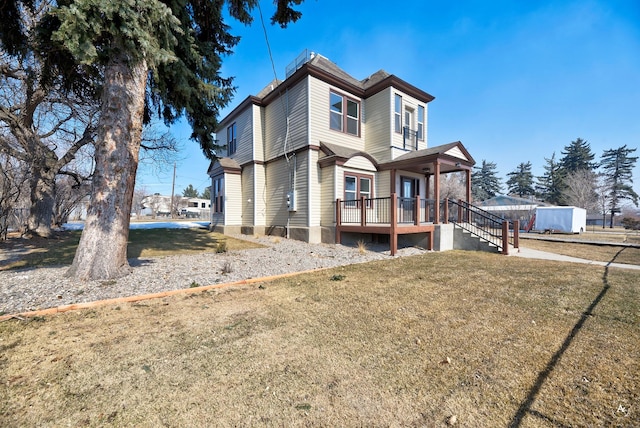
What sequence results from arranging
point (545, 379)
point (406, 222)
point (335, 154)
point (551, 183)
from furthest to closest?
point (551, 183), point (335, 154), point (406, 222), point (545, 379)

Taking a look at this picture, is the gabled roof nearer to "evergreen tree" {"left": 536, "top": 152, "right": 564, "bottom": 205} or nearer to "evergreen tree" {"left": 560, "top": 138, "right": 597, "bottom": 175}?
"evergreen tree" {"left": 536, "top": 152, "right": 564, "bottom": 205}

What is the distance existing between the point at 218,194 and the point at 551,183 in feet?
185

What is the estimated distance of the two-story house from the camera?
11.1 metres

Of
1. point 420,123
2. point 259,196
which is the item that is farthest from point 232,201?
point 420,123

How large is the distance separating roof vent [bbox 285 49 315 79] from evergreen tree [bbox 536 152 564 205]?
1947 inches

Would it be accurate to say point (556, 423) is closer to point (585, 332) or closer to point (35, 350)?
point (585, 332)

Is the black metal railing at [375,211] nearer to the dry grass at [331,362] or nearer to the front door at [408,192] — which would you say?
the front door at [408,192]

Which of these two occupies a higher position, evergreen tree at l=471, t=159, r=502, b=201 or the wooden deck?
evergreen tree at l=471, t=159, r=502, b=201

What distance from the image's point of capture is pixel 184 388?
218 cm

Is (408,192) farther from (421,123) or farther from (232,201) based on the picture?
(232,201)

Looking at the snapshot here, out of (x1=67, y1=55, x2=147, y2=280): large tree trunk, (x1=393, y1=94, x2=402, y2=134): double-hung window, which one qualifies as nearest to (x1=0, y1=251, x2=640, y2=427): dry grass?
(x1=67, y1=55, x2=147, y2=280): large tree trunk

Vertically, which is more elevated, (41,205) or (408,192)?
(408,192)

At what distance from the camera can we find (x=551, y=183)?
154 feet

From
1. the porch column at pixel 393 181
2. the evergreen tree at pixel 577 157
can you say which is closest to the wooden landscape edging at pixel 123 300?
the porch column at pixel 393 181
